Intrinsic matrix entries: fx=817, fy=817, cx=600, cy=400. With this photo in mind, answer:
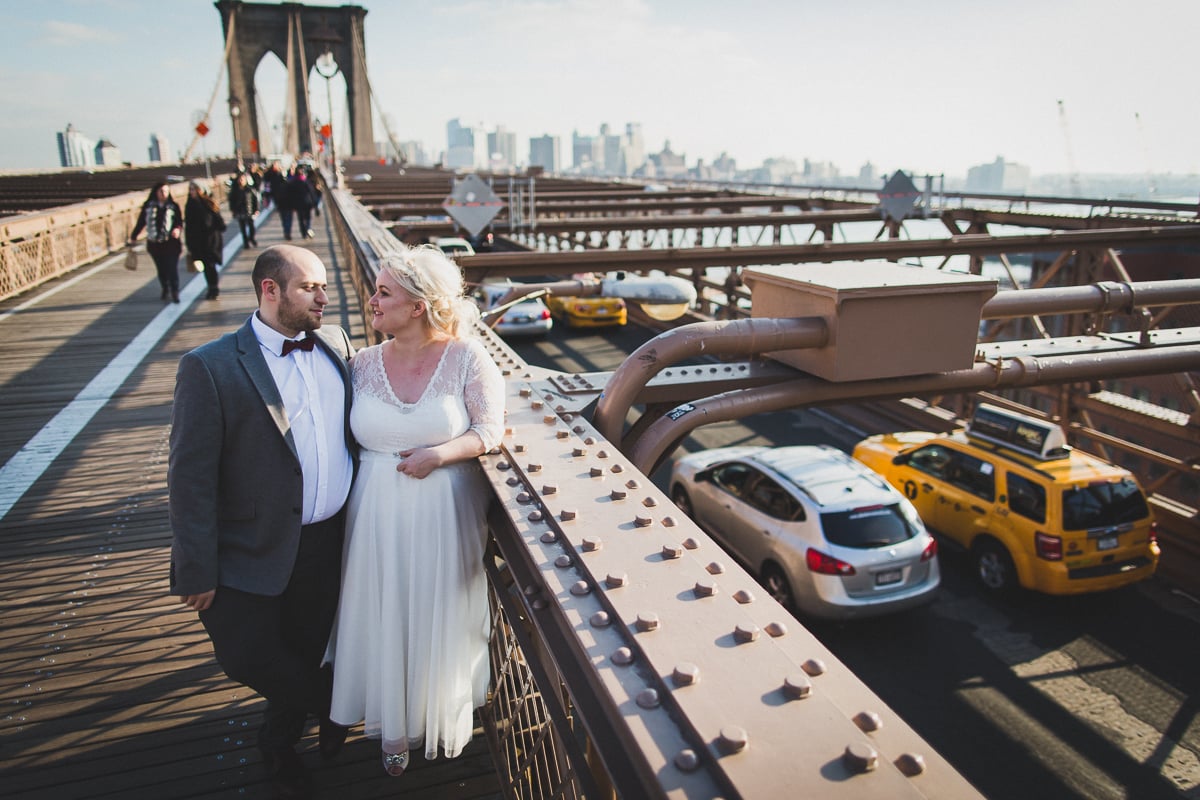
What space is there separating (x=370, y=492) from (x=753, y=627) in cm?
142

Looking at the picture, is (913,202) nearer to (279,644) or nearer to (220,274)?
(220,274)

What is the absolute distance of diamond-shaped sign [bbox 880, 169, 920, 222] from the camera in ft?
53.3

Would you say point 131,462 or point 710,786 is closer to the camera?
point 710,786

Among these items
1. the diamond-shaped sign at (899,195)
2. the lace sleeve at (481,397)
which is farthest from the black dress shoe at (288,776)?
the diamond-shaped sign at (899,195)

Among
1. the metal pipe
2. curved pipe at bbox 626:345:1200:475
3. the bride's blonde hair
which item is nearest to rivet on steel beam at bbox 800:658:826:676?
the bride's blonde hair

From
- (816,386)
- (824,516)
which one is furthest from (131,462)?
(824,516)

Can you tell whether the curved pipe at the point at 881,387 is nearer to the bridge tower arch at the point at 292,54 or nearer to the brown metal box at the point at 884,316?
the brown metal box at the point at 884,316

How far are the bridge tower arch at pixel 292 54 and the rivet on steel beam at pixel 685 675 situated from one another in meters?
82.3

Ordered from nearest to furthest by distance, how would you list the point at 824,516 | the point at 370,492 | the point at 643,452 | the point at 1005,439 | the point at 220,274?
the point at 370,492 < the point at 643,452 < the point at 824,516 < the point at 1005,439 < the point at 220,274

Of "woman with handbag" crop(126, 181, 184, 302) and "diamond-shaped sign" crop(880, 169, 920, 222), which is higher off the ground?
"diamond-shaped sign" crop(880, 169, 920, 222)

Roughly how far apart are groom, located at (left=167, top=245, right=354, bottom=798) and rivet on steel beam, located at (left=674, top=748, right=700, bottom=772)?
5.41ft

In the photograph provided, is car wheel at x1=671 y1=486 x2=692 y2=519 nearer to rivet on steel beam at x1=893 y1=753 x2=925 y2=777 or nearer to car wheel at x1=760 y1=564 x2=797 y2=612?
car wheel at x1=760 y1=564 x2=797 y2=612

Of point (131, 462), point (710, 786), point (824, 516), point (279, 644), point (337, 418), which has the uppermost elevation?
point (337, 418)

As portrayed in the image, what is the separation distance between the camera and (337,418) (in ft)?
8.96
